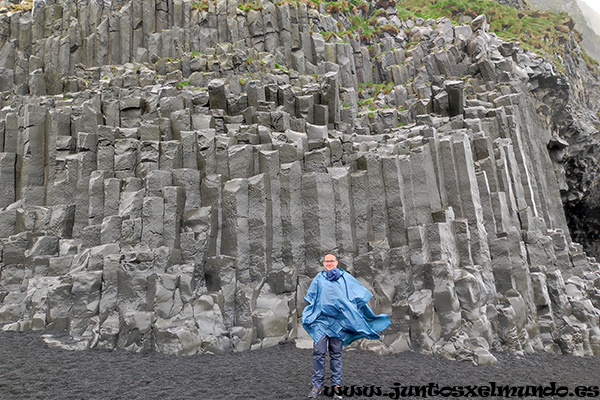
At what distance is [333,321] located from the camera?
6074 mm

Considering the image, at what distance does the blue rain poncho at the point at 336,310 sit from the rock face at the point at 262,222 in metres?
3.49

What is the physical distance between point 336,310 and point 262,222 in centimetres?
487

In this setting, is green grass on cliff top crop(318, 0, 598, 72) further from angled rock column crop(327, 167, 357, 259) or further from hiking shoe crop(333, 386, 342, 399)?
hiking shoe crop(333, 386, 342, 399)

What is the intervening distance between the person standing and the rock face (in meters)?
3.42

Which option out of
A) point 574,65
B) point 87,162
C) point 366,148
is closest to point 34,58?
point 87,162

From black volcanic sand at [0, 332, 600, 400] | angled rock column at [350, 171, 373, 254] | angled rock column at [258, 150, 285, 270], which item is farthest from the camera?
angled rock column at [350, 171, 373, 254]

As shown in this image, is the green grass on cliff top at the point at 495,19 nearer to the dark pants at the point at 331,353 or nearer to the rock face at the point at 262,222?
the rock face at the point at 262,222

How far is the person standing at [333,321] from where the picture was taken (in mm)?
6039

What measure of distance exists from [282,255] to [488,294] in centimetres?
522

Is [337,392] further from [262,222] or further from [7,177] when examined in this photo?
[7,177]

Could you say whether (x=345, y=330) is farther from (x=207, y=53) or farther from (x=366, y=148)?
(x=207, y=53)

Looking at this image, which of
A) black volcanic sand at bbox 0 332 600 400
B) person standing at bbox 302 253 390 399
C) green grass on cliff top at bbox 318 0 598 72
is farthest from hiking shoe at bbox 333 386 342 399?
green grass on cliff top at bbox 318 0 598 72

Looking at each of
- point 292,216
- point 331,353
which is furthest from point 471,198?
point 331,353

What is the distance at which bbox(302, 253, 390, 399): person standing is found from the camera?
19.8 feet
